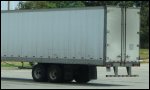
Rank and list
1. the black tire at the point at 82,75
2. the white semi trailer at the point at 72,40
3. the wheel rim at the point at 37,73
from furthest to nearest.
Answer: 1. the wheel rim at the point at 37,73
2. the black tire at the point at 82,75
3. the white semi trailer at the point at 72,40

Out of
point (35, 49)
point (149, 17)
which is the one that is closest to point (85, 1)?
point (149, 17)

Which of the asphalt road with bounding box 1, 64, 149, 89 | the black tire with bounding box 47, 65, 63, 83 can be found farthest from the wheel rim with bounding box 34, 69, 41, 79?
the black tire with bounding box 47, 65, 63, 83

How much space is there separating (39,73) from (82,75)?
2.09m

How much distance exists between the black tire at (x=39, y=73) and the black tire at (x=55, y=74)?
29 centimetres

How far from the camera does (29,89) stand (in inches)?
843

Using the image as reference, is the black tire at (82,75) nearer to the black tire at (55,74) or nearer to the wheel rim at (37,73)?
the black tire at (55,74)

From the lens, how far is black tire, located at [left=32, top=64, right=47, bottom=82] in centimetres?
Answer: 2695

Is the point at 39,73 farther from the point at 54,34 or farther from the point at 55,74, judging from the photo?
the point at 54,34

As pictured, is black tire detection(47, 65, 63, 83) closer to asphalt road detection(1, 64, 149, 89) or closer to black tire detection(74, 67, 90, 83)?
asphalt road detection(1, 64, 149, 89)

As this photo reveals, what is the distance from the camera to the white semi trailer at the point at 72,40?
982 inches

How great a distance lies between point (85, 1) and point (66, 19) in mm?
87374

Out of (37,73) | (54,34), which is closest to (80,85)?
(54,34)

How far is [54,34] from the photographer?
26.6 metres

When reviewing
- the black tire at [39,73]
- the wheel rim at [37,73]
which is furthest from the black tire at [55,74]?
the wheel rim at [37,73]
